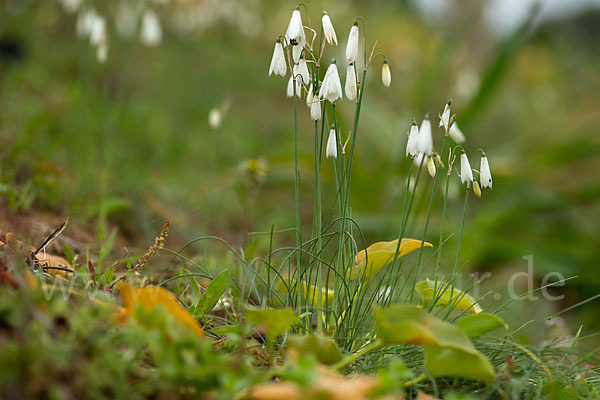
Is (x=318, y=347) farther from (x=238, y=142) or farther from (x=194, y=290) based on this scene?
(x=238, y=142)

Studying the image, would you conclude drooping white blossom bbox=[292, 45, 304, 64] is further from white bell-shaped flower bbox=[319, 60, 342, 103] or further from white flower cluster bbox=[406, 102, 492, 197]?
white flower cluster bbox=[406, 102, 492, 197]

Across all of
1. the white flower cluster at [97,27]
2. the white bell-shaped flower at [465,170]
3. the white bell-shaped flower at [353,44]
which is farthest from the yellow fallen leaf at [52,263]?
the white flower cluster at [97,27]

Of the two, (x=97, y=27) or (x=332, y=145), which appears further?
(x=97, y=27)

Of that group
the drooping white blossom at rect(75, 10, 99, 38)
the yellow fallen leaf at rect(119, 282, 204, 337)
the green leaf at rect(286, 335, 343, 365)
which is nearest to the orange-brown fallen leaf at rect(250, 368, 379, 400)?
the green leaf at rect(286, 335, 343, 365)

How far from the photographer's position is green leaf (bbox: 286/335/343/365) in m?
1.09

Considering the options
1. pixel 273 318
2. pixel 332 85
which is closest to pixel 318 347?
pixel 273 318

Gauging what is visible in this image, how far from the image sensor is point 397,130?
432cm

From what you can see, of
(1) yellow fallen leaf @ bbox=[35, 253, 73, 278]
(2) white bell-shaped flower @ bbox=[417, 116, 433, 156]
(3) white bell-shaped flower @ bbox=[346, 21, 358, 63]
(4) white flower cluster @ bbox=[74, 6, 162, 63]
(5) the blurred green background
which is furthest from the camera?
(5) the blurred green background

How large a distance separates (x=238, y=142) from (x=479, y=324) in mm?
3514

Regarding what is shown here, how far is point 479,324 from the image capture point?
1.24 meters

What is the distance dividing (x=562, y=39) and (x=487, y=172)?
11863 mm

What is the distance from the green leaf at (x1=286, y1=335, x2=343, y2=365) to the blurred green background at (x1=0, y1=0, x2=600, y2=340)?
84 centimetres

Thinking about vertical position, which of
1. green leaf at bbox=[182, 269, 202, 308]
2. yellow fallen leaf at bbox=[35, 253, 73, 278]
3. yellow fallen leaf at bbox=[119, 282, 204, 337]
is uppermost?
yellow fallen leaf at bbox=[119, 282, 204, 337]

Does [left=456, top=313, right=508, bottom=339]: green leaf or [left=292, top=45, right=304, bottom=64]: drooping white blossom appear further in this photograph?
[left=292, top=45, right=304, bottom=64]: drooping white blossom
